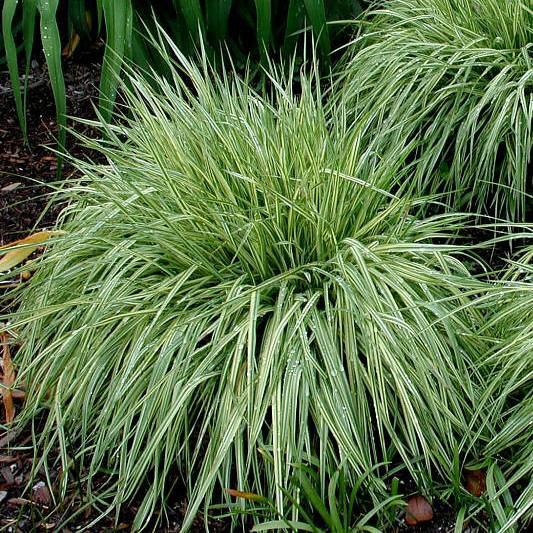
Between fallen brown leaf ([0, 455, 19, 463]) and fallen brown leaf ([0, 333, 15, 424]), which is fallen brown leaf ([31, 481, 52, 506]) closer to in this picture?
fallen brown leaf ([0, 455, 19, 463])

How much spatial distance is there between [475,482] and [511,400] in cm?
23

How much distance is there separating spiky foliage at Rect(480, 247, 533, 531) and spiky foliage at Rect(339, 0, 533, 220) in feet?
2.04

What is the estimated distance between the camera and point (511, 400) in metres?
2.25

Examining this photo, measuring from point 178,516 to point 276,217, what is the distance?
0.79 meters

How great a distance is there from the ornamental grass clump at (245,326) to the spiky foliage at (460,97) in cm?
44

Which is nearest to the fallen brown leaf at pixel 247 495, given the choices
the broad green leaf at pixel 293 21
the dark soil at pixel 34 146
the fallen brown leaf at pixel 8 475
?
the fallen brown leaf at pixel 8 475

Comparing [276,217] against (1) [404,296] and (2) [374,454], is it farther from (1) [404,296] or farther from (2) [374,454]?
(2) [374,454]

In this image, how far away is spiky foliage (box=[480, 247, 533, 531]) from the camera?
2.01 m

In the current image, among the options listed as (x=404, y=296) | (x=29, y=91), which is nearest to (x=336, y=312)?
(x=404, y=296)

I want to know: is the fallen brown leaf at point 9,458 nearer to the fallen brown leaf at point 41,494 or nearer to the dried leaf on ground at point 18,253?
the fallen brown leaf at point 41,494

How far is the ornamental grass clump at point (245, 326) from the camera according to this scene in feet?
6.79

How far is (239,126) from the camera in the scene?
2.53 m

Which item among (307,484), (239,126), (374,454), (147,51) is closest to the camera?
(307,484)

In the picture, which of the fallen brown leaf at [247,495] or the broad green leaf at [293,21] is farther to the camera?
the broad green leaf at [293,21]
